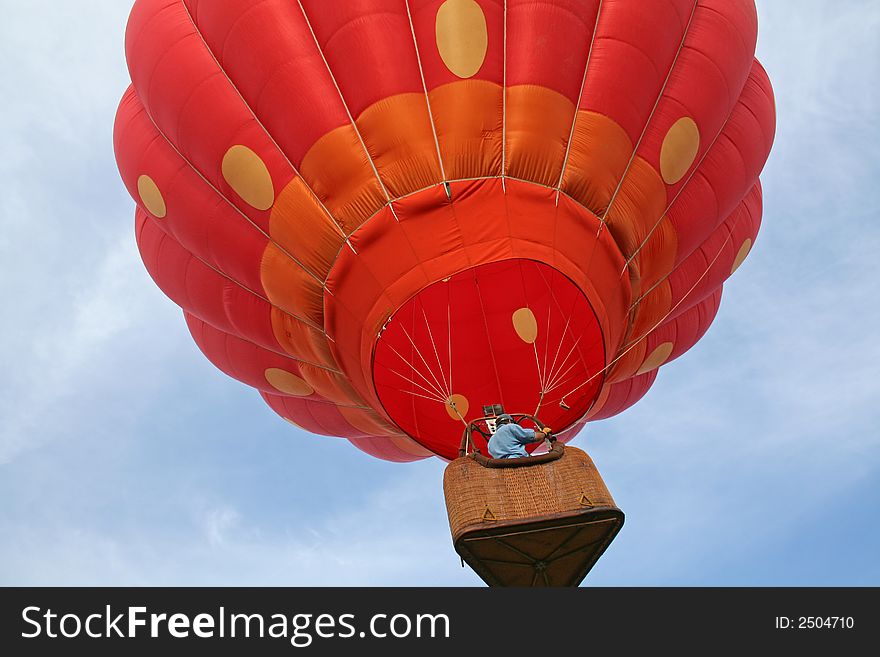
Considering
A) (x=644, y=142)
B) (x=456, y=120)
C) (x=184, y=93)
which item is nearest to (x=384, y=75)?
(x=456, y=120)

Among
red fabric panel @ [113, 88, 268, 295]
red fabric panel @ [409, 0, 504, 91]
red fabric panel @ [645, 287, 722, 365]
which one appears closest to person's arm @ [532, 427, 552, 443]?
red fabric panel @ [409, 0, 504, 91]

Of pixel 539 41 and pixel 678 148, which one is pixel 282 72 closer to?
pixel 539 41

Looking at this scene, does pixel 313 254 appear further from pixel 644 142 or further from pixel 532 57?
pixel 644 142

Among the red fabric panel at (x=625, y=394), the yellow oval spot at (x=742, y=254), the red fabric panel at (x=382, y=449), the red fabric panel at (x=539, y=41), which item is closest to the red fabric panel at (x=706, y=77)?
the red fabric panel at (x=539, y=41)

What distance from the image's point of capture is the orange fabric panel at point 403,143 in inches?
194

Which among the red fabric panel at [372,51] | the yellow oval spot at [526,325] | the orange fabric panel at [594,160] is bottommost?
the yellow oval spot at [526,325]

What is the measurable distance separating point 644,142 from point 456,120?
4.06 feet

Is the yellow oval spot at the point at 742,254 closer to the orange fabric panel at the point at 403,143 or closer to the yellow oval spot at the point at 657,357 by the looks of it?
the yellow oval spot at the point at 657,357

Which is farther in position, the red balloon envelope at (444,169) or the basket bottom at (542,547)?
the red balloon envelope at (444,169)

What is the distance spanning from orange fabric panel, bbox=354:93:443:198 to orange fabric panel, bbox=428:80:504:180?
70 mm

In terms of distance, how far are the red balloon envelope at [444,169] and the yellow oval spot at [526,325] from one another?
0.05 feet

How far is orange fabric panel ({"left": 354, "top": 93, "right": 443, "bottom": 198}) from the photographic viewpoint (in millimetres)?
4938

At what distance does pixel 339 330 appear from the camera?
5.39m

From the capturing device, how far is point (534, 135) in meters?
5.00
